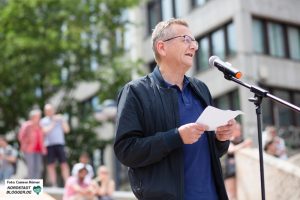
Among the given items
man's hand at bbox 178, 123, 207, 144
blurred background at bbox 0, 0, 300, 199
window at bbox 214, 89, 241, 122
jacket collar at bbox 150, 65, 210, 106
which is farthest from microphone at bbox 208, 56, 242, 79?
window at bbox 214, 89, 241, 122

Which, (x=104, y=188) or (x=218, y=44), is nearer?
(x=104, y=188)

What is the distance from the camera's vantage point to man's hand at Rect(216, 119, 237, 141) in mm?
4832

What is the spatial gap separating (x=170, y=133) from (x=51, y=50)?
21.6m

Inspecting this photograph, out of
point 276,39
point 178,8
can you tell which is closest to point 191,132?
point 276,39

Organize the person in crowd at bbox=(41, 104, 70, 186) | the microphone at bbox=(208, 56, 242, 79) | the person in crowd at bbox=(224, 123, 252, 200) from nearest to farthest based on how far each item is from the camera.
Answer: the microphone at bbox=(208, 56, 242, 79) → the person in crowd at bbox=(224, 123, 252, 200) → the person in crowd at bbox=(41, 104, 70, 186)

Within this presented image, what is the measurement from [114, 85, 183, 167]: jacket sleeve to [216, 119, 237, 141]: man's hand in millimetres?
399

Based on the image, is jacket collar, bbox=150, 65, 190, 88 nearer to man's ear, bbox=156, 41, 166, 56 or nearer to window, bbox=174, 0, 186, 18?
man's ear, bbox=156, 41, 166, 56

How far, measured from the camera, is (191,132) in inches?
179

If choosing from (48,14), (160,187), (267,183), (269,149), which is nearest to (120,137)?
(160,187)

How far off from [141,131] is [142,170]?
278 mm

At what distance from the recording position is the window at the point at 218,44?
26.7m

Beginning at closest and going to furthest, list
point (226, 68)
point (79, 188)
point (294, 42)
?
point (226, 68) → point (79, 188) → point (294, 42)

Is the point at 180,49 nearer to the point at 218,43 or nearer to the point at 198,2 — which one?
the point at 218,43

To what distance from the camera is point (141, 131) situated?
4785mm
